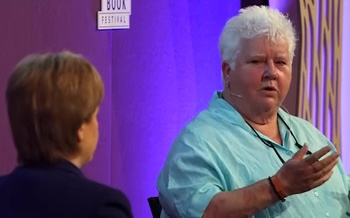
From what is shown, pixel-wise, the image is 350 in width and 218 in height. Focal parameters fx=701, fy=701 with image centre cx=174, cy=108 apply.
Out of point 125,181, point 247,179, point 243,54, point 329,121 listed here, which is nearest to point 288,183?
point 247,179

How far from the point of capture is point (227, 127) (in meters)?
2.09

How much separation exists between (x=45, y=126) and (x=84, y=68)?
0.12m

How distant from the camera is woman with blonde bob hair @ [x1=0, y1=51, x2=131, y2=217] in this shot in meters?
1.22

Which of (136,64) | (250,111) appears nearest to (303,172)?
(250,111)

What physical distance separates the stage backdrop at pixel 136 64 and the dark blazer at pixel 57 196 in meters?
2.07

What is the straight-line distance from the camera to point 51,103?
1.22 metres

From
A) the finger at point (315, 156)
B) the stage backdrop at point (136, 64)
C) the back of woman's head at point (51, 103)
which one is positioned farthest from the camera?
the stage backdrop at point (136, 64)

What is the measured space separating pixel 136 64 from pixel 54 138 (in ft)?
7.27

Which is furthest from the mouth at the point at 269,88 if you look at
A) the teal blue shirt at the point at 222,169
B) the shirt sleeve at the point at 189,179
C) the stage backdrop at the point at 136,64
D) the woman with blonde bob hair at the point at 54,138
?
the stage backdrop at the point at 136,64

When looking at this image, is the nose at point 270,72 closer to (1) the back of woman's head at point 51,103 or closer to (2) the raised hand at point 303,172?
(2) the raised hand at point 303,172

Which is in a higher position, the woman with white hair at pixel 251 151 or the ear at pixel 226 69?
the ear at pixel 226 69

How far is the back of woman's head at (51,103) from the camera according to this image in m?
1.22

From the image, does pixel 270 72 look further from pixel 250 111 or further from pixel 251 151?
pixel 251 151

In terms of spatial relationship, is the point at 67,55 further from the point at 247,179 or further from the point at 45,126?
the point at 247,179
